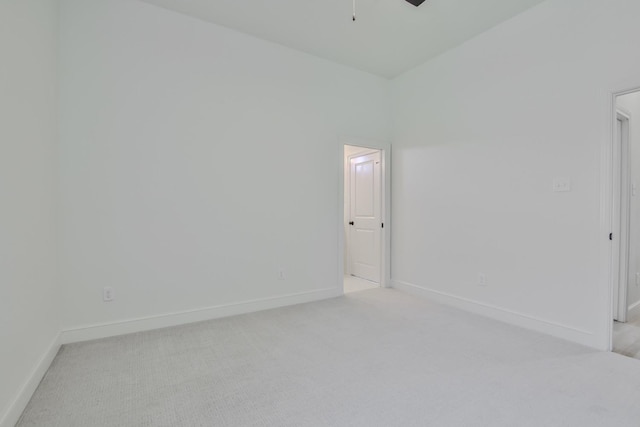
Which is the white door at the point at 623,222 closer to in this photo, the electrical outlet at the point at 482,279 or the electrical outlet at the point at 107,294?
the electrical outlet at the point at 482,279

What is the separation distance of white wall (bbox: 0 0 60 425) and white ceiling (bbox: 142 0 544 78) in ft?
4.07

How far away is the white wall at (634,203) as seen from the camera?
121 inches

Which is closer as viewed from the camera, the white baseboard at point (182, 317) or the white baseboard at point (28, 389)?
the white baseboard at point (28, 389)

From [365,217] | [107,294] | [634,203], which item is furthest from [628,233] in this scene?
[107,294]

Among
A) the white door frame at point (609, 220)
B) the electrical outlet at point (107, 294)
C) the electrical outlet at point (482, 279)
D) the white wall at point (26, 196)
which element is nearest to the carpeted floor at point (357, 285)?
the electrical outlet at point (482, 279)

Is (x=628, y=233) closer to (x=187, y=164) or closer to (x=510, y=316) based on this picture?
(x=510, y=316)

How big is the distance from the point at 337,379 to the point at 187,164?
91.2 inches

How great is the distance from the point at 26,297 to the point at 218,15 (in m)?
2.77

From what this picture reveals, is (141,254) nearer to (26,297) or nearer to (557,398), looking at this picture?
(26,297)

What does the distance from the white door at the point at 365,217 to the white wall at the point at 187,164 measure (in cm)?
88

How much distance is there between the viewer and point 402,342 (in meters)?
2.50

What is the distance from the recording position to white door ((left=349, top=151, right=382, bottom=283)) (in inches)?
174

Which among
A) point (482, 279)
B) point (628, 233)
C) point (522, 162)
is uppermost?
point (522, 162)

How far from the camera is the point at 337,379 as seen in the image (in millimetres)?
1951
